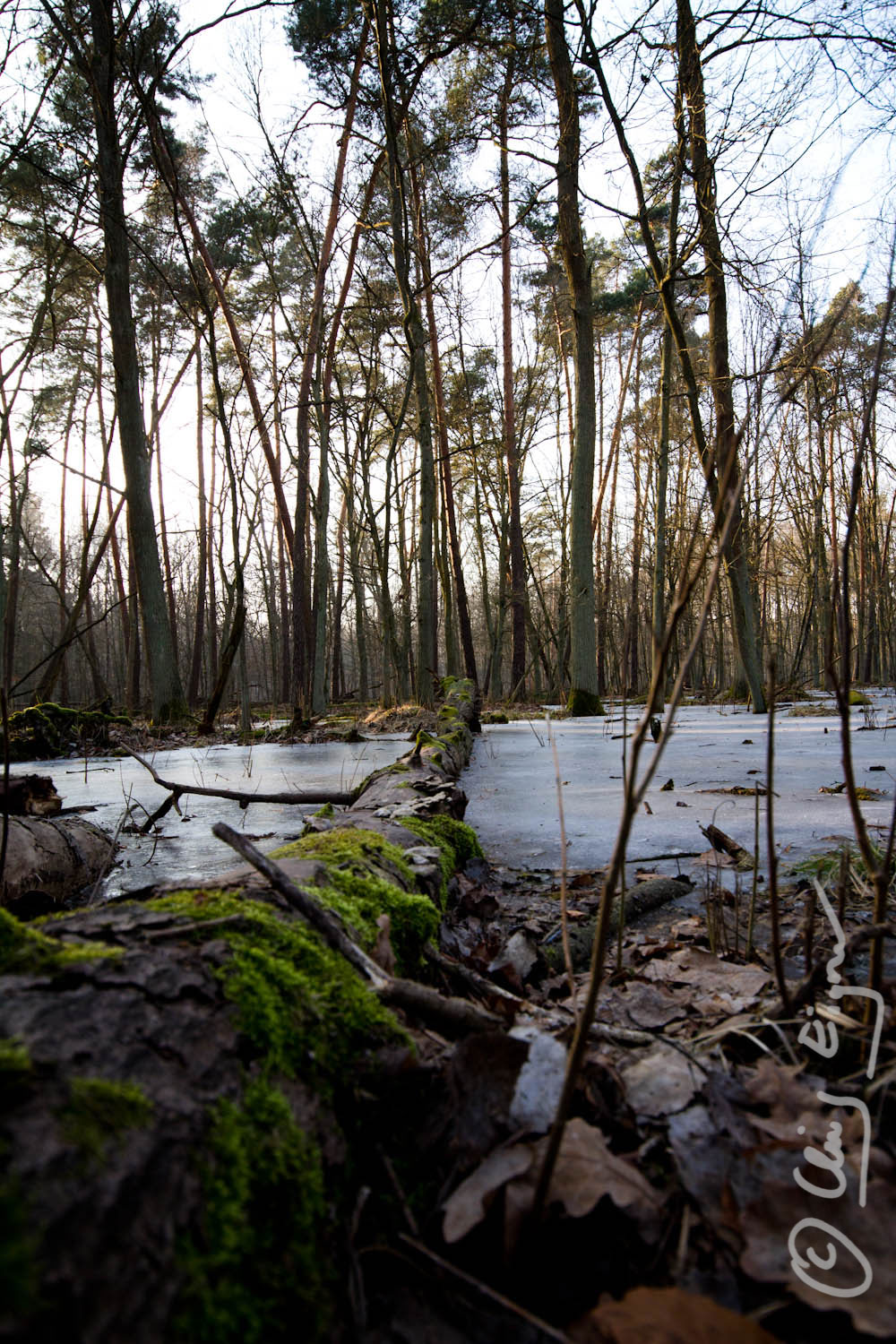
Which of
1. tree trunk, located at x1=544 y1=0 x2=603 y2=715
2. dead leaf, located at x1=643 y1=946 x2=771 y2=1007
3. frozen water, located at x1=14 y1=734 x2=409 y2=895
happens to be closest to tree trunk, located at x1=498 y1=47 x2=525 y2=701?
tree trunk, located at x1=544 y1=0 x2=603 y2=715

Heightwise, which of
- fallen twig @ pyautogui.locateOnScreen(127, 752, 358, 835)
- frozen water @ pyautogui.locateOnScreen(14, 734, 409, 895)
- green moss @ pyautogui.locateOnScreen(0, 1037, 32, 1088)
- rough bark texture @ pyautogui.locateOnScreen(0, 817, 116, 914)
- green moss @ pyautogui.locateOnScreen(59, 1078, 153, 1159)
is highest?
green moss @ pyautogui.locateOnScreen(0, 1037, 32, 1088)

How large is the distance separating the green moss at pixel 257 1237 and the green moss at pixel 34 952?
221 mm

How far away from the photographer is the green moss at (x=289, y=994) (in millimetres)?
713

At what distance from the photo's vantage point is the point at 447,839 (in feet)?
6.88

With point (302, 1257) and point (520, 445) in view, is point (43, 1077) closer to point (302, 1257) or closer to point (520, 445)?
point (302, 1257)

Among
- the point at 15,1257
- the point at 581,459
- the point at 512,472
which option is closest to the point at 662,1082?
the point at 15,1257

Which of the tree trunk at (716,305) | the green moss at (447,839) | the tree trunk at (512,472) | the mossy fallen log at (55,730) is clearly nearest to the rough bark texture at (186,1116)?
the green moss at (447,839)

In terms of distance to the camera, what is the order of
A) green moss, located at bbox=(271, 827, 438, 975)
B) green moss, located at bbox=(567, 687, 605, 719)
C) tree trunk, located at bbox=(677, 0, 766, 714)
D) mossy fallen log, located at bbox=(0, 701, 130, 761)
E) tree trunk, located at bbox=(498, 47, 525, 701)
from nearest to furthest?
green moss, located at bbox=(271, 827, 438, 975)
tree trunk, located at bbox=(677, 0, 766, 714)
mossy fallen log, located at bbox=(0, 701, 130, 761)
green moss, located at bbox=(567, 687, 605, 719)
tree trunk, located at bbox=(498, 47, 525, 701)

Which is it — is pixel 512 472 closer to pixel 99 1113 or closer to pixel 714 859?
pixel 714 859

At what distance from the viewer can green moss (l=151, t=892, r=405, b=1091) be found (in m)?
0.71

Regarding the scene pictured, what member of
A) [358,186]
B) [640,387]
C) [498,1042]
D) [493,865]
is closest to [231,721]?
[358,186]

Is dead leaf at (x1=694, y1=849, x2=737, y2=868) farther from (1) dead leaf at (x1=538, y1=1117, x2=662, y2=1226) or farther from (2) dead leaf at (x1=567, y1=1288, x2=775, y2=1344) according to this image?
(2) dead leaf at (x1=567, y1=1288, x2=775, y2=1344)

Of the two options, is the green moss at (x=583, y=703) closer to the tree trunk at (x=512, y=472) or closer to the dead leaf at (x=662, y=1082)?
the tree trunk at (x=512, y=472)

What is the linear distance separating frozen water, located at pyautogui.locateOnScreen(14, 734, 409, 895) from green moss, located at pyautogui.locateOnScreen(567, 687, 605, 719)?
3378 millimetres
